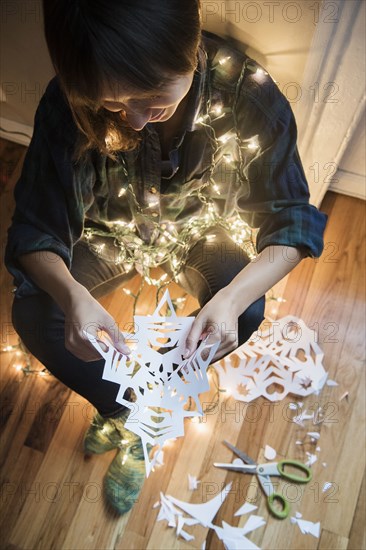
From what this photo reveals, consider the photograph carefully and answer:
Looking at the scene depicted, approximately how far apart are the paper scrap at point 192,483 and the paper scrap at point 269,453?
0.58 ft

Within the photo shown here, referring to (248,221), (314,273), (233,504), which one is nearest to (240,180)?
(248,221)

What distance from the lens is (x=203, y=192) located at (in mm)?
1188

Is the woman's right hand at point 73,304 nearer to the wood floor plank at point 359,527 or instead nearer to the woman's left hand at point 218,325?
the woman's left hand at point 218,325

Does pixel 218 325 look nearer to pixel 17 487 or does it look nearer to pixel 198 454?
pixel 198 454

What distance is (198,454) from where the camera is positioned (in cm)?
134

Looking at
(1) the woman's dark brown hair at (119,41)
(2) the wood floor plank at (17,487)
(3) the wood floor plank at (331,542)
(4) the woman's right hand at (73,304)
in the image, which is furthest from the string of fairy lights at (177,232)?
(3) the wood floor plank at (331,542)

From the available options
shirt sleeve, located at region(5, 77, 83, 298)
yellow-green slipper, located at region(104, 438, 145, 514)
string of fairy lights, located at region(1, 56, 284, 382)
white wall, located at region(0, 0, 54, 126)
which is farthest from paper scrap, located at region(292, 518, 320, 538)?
white wall, located at region(0, 0, 54, 126)

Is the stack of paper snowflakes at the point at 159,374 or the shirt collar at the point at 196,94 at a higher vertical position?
the shirt collar at the point at 196,94

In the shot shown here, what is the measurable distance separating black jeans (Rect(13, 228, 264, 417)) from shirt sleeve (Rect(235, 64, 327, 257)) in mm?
126

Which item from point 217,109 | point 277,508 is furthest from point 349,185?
point 277,508

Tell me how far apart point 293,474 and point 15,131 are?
4.07ft

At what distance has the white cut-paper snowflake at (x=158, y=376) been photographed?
887 mm

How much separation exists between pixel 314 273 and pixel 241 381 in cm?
37

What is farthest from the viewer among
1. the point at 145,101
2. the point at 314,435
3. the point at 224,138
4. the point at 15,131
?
the point at 15,131
